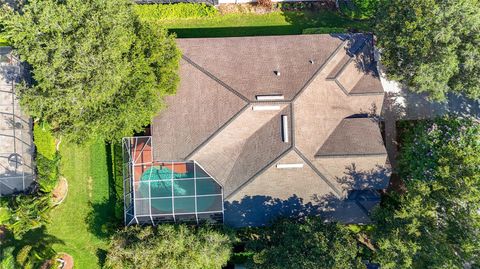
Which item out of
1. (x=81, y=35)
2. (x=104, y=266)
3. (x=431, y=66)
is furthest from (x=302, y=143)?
(x=104, y=266)

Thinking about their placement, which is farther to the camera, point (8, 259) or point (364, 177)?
point (364, 177)

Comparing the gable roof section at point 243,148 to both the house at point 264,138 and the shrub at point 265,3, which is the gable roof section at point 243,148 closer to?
the house at point 264,138

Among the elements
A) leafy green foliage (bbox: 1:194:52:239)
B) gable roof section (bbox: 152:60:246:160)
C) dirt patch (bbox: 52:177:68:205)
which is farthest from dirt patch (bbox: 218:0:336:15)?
leafy green foliage (bbox: 1:194:52:239)

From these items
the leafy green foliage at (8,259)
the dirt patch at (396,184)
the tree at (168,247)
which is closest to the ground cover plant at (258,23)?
the dirt patch at (396,184)

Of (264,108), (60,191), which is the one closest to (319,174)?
(264,108)

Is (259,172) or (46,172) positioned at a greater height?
(46,172)

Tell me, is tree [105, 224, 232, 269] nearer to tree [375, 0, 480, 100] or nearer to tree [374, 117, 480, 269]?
tree [374, 117, 480, 269]

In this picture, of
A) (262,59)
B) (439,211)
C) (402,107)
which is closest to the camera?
(439,211)

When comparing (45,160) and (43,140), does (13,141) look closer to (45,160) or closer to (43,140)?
(43,140)
